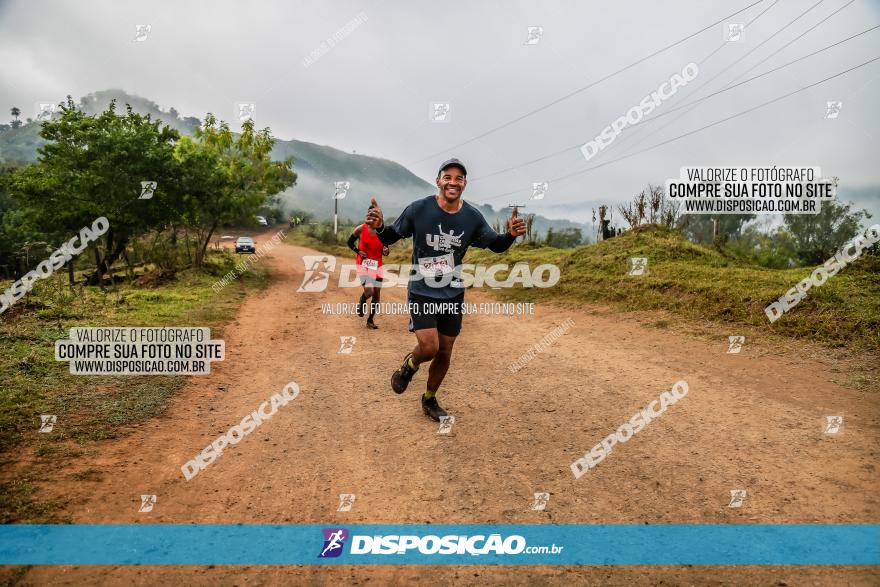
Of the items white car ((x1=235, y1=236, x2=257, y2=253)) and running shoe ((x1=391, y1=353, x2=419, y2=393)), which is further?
white car ((x1=235, y1=236, x2=257, y2=253))

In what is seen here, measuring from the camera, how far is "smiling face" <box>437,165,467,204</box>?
4.86 m

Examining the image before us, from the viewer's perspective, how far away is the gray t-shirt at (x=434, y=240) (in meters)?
4.91

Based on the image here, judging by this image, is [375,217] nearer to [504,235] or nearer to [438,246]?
[438,246]

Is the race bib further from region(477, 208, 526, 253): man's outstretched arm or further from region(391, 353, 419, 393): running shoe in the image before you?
region(391, 353, 419, 393): running shoe

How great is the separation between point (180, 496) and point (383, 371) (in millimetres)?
3689

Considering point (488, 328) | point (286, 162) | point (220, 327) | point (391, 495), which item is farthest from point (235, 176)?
point (391, 495)

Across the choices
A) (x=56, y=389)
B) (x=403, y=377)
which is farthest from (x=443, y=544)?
(x=56, y=389)

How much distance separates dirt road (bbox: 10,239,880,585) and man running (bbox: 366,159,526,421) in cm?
100

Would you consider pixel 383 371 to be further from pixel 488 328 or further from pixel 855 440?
pixel 855 440

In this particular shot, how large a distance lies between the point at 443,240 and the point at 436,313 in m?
0.76

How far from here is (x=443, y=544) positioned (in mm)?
3104

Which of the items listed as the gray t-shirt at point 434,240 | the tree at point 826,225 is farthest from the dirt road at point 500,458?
the tree at point 826,225

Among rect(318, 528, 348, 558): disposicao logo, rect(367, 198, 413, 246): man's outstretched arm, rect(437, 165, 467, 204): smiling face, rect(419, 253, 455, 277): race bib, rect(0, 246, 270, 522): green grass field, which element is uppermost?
rect(437, 165, 467, 204): smiling face

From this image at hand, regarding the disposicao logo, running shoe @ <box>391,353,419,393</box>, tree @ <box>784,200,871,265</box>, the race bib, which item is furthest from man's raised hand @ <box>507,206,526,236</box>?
tree @ <box>784,200,871,265</box>
